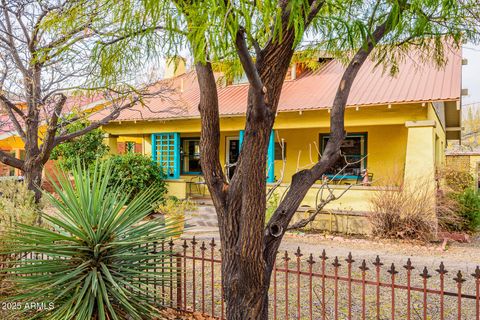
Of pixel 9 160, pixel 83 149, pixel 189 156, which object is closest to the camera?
pixel 9 160

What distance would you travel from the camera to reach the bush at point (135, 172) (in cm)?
1162

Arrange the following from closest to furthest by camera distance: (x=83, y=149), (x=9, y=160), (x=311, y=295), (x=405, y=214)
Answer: (x=311, y=295) < (x=9, y=160) < (x=405, y=214) < (x=83, y=149)

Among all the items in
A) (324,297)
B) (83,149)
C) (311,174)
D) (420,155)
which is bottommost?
(324,297)

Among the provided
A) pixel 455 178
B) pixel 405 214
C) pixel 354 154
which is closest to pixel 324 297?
pixel 405 214

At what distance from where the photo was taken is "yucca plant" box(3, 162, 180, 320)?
3465mm

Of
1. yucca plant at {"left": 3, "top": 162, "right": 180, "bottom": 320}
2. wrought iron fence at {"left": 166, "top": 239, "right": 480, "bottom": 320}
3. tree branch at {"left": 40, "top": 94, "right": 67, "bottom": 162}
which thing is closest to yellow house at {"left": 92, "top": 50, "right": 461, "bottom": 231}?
tree branch at {"left": 40, "top": 94, "right": 67, "bottom": 162}

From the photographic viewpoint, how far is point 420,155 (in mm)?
9695

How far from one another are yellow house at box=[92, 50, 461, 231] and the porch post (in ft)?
0.08

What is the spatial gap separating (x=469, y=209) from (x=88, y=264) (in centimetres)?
1052

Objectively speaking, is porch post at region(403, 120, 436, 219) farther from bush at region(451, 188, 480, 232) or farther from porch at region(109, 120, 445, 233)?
bush at region(451, 188, 480, 232)

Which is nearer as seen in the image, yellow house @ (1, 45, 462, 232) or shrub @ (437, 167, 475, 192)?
yellow house @ (1, 45, 462, 232)

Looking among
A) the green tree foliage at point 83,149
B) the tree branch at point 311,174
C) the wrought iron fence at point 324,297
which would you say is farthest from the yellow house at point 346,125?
the tree branch at point 311,174

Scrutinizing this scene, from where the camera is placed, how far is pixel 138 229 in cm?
396

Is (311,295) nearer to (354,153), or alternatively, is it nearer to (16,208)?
(16,208)
